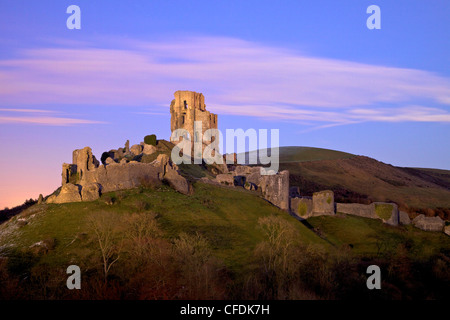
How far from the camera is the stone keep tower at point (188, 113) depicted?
10738 centimetres

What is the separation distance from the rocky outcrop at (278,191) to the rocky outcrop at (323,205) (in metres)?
4.34

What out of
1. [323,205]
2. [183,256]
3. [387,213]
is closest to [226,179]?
[323,205]

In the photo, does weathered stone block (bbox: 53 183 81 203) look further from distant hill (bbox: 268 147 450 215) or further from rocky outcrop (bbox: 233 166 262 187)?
distant hill (bbox: 268 147 450 215)

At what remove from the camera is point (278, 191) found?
2409 inches

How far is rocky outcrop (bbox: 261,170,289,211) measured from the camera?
199 ft

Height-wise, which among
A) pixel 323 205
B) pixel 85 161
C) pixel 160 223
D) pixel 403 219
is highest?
pixel 85 161

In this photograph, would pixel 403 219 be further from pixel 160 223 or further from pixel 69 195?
pixel 69 195

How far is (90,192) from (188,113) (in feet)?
204

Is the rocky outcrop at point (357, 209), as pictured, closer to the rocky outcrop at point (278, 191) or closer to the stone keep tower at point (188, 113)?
the rocky outcrop at point (278, 191)

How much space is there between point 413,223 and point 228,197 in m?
25.7

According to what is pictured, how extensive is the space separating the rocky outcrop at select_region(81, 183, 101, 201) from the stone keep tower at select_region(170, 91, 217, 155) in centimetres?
5888
